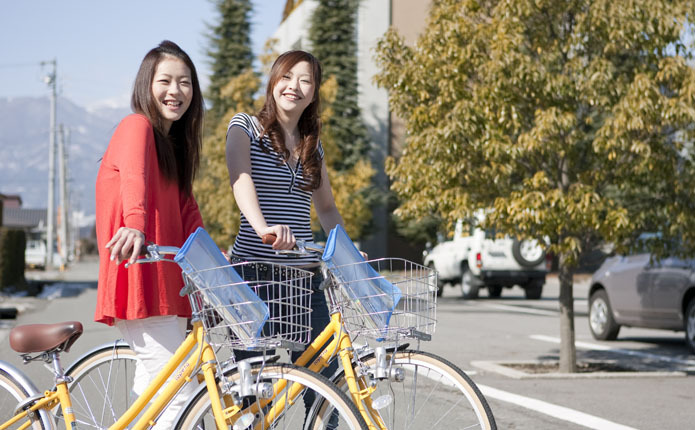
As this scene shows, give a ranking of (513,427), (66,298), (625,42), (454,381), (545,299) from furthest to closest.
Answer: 1. (545,299)
2. (66,298)
3. (625,42)
4. (513,427)
5. (454,381)

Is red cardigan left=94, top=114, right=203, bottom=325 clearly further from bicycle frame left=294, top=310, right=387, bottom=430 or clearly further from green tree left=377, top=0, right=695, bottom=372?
green tree left=377, top=0, right=695, bottom=372

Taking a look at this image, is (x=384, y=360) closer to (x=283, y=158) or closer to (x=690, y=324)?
(x=283, y=158)

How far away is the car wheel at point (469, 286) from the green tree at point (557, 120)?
13221mm

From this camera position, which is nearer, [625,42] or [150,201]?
[150,201]

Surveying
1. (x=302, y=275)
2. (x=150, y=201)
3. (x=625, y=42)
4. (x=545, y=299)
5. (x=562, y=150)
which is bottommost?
(x=545, y=299)

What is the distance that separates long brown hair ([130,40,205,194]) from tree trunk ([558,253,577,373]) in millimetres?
6163

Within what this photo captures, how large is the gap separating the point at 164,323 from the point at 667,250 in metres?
7.08

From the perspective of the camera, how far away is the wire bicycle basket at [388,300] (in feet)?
10.8

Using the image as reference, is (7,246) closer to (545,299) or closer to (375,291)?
(545,299)

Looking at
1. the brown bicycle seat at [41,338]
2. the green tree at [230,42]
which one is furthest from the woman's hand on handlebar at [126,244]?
the green tree at [230,42]

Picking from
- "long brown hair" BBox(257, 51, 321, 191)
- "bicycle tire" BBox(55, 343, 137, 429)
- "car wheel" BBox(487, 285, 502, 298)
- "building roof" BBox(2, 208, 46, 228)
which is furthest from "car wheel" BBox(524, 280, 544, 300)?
"building roof" BBox(2, 208, 46, 228)

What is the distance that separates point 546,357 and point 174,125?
7.98m

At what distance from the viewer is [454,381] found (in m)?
3.38

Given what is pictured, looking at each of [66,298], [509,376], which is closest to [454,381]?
[509,376]
